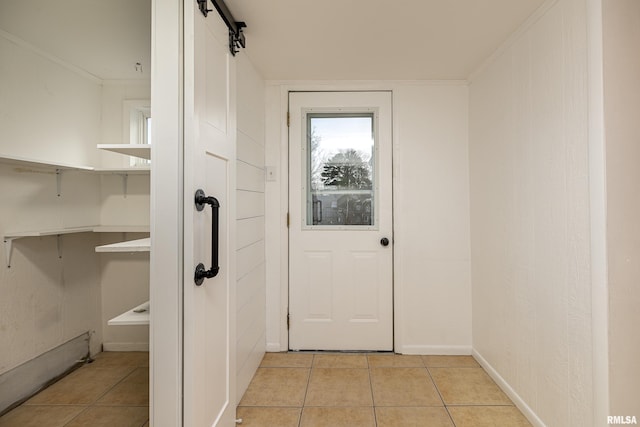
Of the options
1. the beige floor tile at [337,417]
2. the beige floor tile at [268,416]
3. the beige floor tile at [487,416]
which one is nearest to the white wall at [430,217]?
the beige floor tile at [487,416]

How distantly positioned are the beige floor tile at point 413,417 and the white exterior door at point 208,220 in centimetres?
84

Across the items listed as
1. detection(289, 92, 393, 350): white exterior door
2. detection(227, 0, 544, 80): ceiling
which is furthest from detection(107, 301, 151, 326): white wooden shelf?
detection(227, 0, 544, 80): ceiling

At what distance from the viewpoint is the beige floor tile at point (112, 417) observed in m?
1.48

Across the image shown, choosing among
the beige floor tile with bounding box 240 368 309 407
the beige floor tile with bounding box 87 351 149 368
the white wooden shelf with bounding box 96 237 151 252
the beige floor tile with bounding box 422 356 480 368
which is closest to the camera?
the white wooden shelf with bounding box 96 237 151 252

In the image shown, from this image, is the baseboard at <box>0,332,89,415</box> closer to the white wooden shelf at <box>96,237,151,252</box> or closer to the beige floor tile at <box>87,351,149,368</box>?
the beige floor tile at <box>87,351,149,368</box>

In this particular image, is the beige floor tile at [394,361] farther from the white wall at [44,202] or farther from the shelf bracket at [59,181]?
the shelf bracket at [59,181]

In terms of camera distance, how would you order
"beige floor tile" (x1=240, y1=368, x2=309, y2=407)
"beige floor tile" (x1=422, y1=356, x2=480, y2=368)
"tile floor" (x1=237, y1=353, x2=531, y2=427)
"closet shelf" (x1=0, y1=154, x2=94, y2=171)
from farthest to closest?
"beige floor tile" (x1=422, y1=356, x2=480, y2=368)
"beige floor tile" (x1=240, y1=368, x2=309, y2=407)
"tile floor" (x1=237, y1=353, x2=531, y2=427)
"closet shelf" (x1=0, y1=154, x2=94, y2=171)

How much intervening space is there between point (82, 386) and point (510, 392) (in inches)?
91.5

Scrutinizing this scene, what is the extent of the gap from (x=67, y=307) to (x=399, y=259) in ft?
6.96

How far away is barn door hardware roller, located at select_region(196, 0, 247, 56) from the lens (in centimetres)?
156

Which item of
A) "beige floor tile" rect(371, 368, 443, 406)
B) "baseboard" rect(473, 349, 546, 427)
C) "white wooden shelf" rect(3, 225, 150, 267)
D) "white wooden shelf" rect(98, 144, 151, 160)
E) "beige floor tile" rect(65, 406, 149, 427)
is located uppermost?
"white wooden shelf" rect(98, 144, 151, 160)

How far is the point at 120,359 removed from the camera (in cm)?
161

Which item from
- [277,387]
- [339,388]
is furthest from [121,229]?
[339,388]

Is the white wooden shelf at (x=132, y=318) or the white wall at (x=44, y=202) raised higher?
the white wall at (x=44, y=202)
